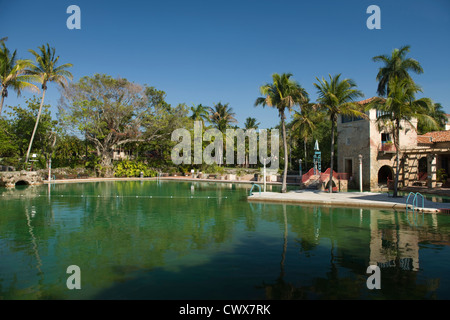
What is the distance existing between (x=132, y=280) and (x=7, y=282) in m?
2.69

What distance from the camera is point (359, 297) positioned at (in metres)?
5.99

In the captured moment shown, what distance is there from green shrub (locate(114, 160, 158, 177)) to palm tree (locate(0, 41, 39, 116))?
A: 58.4ft

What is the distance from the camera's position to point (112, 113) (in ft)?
141

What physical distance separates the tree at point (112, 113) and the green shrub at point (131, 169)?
5.90ft

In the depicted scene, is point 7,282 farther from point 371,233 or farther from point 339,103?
point 339,103

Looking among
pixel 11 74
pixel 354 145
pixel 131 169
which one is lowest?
pixel 131 169

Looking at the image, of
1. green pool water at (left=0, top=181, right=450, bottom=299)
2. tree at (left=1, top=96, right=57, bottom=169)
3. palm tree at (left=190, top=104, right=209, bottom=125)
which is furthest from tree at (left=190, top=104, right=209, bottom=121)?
green pool water at (left=0, top=181, right=450, bottom=299)

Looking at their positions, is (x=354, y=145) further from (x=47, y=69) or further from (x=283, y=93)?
(x=47, y=69)

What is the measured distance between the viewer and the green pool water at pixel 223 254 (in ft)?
20.8

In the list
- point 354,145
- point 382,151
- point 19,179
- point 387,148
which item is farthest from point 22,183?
point 387,148

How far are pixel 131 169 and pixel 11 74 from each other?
67.8ft

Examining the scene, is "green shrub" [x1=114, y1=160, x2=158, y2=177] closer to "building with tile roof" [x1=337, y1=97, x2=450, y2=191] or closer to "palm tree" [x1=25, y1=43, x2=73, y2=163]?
"palm tree" [x1=25, y1=43, x2=73, y2=163]

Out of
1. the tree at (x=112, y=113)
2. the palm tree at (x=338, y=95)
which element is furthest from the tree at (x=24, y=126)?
the palm tree at (x=338, y=95)
